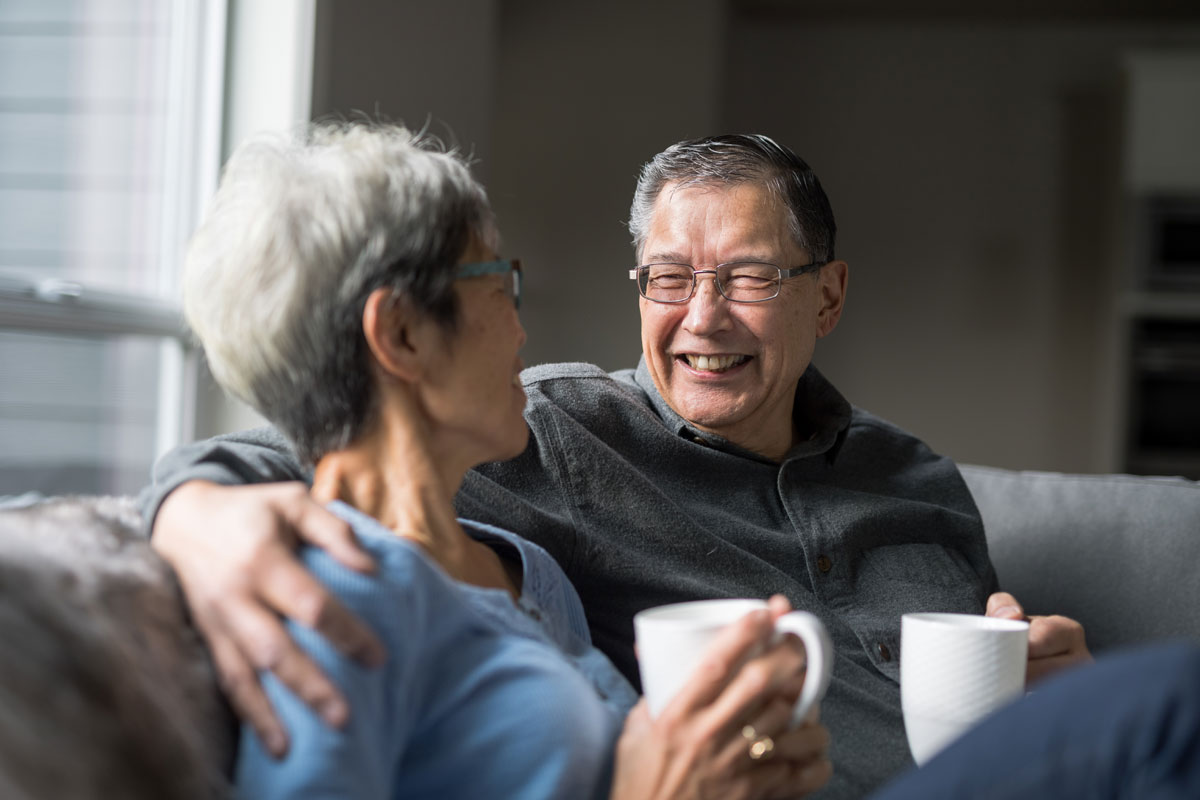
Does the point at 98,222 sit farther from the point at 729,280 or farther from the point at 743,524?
the point at 743,524

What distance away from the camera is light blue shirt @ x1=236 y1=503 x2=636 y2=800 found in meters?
0.78

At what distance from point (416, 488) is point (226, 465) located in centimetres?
22

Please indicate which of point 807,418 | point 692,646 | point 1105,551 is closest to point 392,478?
point 692,646

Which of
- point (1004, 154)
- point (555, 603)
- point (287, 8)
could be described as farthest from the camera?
point (1004, 154)

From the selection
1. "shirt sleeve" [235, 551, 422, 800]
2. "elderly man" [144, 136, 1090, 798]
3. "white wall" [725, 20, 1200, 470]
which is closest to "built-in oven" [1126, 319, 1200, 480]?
"white wall" [725, 20, 1200, 470]

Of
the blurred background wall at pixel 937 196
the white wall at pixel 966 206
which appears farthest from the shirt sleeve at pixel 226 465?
the white wall at pixel 966 206

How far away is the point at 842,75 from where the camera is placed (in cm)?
554

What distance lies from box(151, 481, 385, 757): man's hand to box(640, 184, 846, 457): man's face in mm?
850

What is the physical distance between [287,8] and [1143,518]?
7.16 feet

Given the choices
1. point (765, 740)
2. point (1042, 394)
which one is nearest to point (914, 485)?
point (765, 740)

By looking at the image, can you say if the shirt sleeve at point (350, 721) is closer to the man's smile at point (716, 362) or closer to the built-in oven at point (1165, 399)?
the man's smile at point (716, 362)

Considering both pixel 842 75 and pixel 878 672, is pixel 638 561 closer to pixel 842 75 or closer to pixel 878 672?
pixel 878 672

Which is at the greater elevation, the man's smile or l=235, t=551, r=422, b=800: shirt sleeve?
the man's smile

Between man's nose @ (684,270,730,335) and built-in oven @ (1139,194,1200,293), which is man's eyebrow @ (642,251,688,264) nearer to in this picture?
man's nose @ (684,270,730,335)
